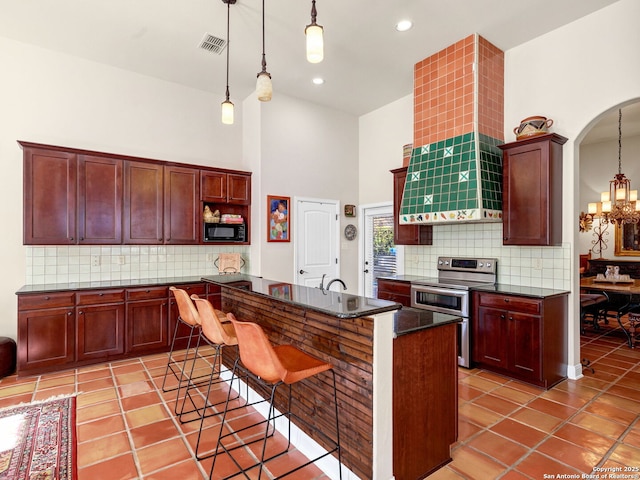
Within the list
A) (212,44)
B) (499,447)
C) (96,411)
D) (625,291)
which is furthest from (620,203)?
(96,411)

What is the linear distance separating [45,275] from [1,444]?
7.35ft

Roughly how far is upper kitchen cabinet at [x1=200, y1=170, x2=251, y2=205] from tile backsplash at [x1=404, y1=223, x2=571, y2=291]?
2.58 metres

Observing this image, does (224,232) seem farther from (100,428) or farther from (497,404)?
(497,404)

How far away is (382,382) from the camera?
183cm

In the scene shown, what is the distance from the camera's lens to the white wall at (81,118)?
155 inches

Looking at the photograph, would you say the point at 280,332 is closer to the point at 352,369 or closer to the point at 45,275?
the point at 352,369

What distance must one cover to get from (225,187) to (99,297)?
6.96 feet

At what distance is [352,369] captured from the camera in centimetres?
198

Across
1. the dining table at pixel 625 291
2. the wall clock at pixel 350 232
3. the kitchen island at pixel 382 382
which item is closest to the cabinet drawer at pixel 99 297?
the kitchen island at pixel 382 382

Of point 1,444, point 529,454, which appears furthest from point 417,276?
point 1,444

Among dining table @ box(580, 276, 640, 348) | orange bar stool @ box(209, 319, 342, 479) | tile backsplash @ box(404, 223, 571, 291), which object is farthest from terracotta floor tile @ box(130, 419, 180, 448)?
dining table @ box(580, 276, 640, 348)

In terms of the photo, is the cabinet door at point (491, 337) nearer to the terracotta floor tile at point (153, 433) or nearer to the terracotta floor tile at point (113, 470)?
the terracotta floor tile at point (153, 433)

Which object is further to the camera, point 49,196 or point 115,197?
point 115,197

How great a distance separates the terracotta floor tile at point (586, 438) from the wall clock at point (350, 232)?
3967 mm
